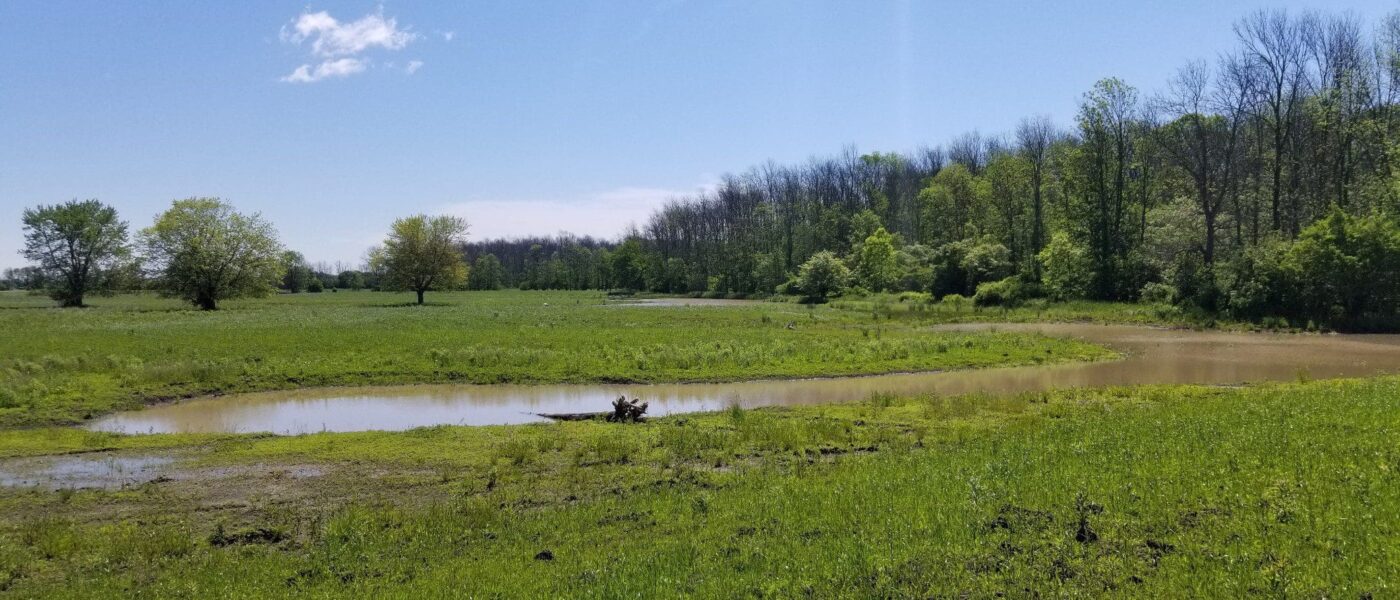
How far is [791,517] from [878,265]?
83.6m

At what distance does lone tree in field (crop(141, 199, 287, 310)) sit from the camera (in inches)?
2884

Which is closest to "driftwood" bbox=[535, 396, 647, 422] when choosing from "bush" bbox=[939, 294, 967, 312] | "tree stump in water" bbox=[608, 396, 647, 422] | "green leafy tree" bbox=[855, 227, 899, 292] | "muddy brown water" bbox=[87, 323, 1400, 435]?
"tree stump in water" bbox=[608, 396, 647, 422]

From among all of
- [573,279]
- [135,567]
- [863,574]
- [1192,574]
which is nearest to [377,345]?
A: [135,567]

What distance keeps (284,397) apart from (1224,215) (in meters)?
64.5

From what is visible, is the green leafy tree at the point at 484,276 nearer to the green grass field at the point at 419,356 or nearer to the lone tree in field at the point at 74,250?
the lone tree in field at the point at 74,250

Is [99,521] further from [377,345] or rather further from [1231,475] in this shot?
[377,345]

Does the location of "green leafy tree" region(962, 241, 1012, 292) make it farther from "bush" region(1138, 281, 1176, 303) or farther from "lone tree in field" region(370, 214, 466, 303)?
"lone tree in field" region(370, 214, 466, 303)

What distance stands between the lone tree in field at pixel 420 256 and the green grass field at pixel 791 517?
8385 cm

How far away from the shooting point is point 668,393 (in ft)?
81.1

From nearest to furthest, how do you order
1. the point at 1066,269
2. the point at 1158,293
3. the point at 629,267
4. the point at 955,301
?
the point at 1158,293
the point at 1066,269
the point at 955,301
the point at 629,267

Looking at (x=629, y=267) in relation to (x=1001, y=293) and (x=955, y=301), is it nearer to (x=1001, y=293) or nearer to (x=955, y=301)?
(x=955, y=301)

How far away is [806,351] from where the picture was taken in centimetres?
3147

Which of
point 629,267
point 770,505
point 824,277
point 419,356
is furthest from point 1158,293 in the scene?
point 629,267

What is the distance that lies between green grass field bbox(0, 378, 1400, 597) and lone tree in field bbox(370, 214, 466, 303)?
83.8 m
